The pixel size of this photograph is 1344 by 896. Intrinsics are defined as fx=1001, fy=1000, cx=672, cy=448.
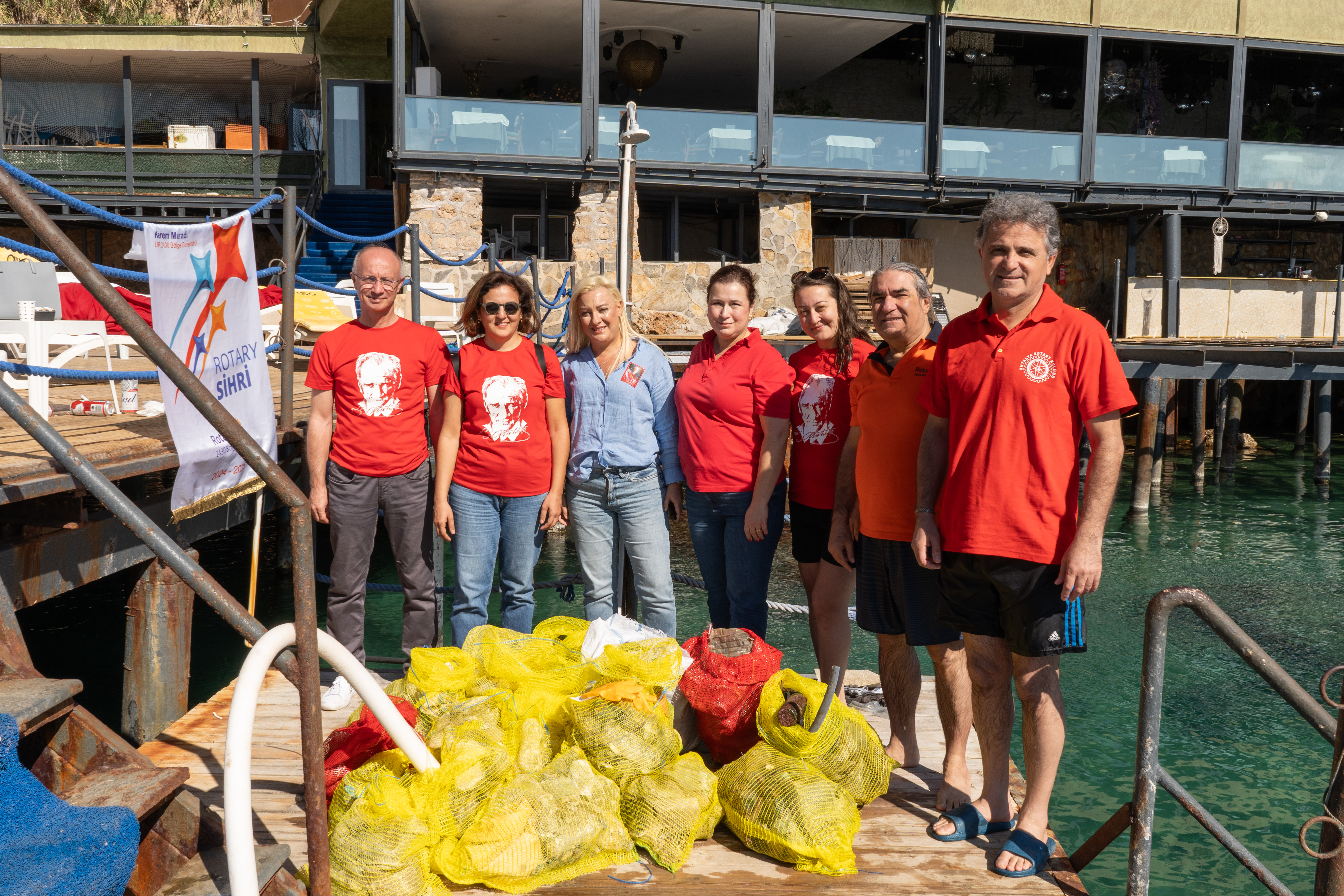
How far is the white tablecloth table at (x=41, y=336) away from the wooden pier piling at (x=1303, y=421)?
1736cm

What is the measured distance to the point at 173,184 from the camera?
19641 mm

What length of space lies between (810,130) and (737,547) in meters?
14.2

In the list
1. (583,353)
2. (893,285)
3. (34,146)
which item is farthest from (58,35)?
(893,285)

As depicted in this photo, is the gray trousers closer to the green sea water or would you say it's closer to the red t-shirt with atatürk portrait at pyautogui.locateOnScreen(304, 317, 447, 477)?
the red t-shirt with atatürk portrait at pyautogui.locateOnScreen(304, 317, 447, 477)

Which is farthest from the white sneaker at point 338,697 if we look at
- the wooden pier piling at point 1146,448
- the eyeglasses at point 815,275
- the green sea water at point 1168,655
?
the wooden pier piling at point 1146,448

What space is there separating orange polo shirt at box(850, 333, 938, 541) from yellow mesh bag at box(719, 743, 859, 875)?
0.85 metres

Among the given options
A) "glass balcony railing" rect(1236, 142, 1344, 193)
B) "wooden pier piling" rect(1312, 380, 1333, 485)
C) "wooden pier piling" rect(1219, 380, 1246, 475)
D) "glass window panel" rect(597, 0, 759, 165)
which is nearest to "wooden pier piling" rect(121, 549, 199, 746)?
"glass window panel" rect(597, 0, 759, 165)

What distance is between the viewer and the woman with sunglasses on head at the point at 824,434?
386 centimetres

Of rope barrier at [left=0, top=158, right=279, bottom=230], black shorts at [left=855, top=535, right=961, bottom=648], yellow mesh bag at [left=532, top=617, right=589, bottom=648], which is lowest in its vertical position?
yellow mesh bag at [left=532, top=617, right=589, bottom=648]

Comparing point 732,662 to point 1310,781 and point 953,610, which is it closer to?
point 953,610

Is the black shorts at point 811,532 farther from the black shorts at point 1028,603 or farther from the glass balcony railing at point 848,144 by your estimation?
the glass balcony railing at point 848,144

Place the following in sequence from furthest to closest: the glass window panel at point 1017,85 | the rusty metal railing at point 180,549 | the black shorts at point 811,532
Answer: the glass window panel at point 1017,85 → the black shorts at point 811,532 → the rusty metal railing at point 180,549

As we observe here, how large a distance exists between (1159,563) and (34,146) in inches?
822

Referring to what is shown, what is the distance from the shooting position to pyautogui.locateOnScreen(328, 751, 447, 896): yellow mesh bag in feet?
8.58
